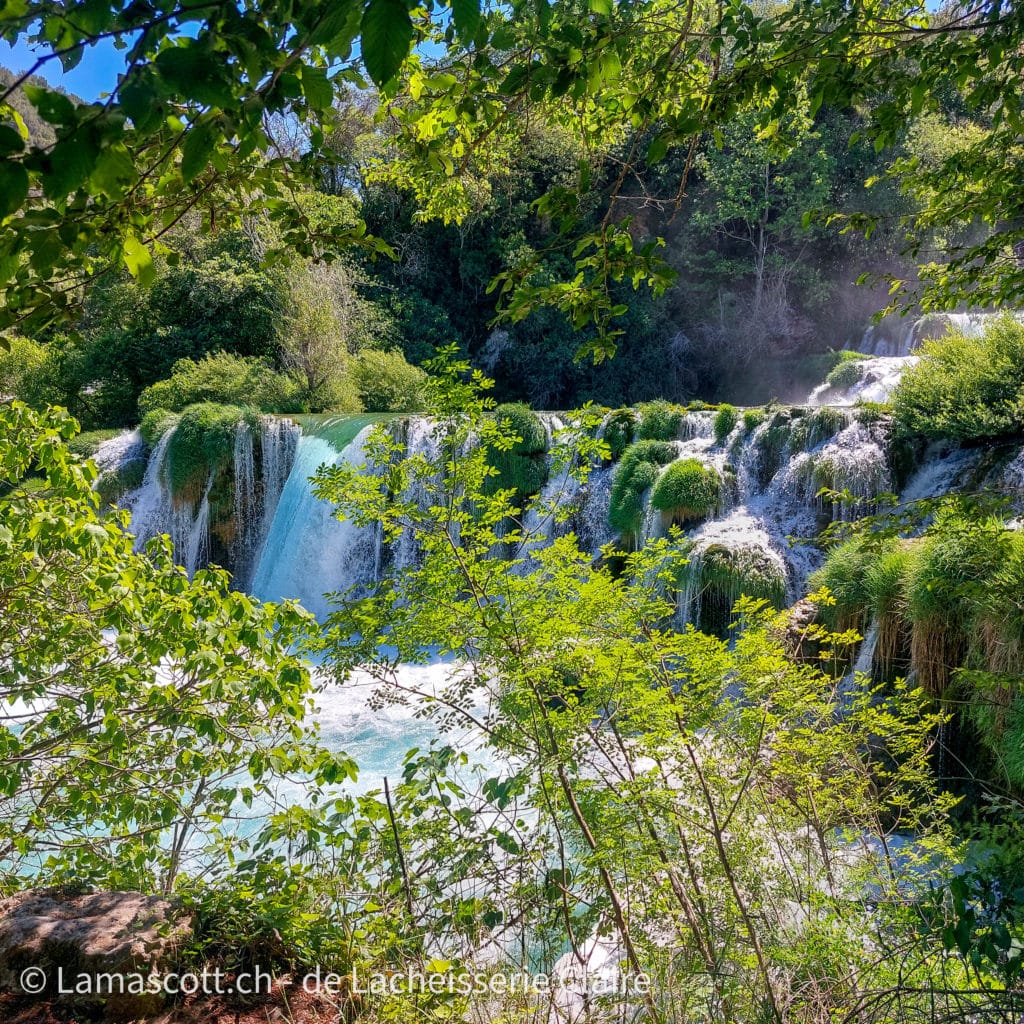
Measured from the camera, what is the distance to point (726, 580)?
795 centimetres

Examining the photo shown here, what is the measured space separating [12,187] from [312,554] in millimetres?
11359

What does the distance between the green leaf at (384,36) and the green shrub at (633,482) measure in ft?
30.6

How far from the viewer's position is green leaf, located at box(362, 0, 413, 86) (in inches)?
32.2

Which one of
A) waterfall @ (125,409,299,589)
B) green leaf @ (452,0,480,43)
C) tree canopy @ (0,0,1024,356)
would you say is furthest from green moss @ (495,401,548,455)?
green leaf @ (452,0,480,43)

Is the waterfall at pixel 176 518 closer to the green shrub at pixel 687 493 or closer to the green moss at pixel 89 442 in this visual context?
the green moss at pixel 89 442

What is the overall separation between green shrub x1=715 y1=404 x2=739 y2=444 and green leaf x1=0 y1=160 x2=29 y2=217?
34.8 ft

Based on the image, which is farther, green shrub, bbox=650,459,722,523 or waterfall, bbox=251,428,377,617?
waterfall, bbox=251,428,377,617

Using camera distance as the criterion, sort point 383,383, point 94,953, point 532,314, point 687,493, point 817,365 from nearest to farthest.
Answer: point 94,953 < point 687,493 < point 383,383 < point 532,314 < point 817,365

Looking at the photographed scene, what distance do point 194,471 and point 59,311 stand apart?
12.7 metres

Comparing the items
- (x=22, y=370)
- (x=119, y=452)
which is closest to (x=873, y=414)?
(x=119, y=452)

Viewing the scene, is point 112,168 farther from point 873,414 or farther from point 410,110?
point 873,414

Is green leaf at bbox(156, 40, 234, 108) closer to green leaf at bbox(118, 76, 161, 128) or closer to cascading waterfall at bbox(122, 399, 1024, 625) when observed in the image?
green leaf at bbox(118, 76, 161, 128)

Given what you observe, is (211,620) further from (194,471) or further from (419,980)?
(194,471)

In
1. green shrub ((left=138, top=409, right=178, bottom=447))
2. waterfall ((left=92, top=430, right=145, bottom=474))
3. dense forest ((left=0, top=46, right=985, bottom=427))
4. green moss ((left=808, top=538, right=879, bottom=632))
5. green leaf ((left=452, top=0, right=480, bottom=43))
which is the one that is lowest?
green moss ((left=808, top=538, right=879, bottom=632))
